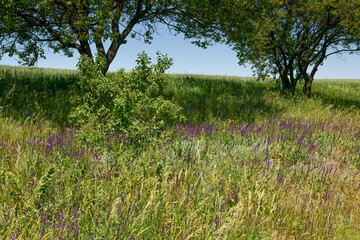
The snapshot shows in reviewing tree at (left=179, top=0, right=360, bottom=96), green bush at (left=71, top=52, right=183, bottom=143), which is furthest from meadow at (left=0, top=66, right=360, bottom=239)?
A: tree at (left=179, top=0, right=360, bottom=96)

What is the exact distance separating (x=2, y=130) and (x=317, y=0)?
14.2m

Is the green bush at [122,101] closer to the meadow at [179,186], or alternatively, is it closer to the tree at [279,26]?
the meadow at [179,186]

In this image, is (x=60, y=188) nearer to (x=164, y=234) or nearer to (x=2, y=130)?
(x=164, y=234)

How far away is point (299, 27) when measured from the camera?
15.0 meters

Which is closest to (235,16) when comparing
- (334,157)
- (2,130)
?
(334,157)

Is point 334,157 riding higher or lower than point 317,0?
lower

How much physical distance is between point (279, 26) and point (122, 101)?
1144 cm

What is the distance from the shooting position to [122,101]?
4512 mm

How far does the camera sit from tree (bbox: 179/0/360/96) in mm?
10823

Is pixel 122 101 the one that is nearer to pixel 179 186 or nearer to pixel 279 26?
pixel 179 186

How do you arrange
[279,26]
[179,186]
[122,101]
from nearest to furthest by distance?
[179,186] → [122,101] → [279,26]

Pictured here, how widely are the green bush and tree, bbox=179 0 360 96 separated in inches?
218

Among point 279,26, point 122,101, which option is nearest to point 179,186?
point 122,101

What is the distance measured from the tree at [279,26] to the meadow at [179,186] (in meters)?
5.37
